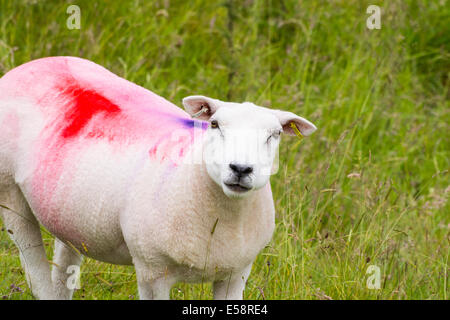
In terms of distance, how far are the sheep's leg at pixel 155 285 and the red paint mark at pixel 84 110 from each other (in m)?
0.62

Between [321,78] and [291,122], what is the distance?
9.85 ft

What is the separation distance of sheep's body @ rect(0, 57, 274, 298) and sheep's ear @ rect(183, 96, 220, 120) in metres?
0.11

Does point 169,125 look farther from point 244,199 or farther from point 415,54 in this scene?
point 415,54

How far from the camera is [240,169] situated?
2.49 meters

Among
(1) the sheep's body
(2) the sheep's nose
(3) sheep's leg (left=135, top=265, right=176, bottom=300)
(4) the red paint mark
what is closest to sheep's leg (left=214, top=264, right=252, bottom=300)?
(1) the sheep's body

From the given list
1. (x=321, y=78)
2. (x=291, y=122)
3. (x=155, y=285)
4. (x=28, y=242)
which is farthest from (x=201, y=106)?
(x=321, y=78)

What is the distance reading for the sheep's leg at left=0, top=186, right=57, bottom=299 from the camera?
3.30 metres

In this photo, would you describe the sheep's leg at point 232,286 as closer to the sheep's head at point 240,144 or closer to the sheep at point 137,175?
the sheep at point 137,175

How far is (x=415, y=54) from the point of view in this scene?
248 inches

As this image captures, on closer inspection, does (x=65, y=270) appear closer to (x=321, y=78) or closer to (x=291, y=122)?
(x=291, y=122)

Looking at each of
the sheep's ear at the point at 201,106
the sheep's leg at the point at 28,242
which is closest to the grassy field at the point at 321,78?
the sheep's leg at the point at 28,242

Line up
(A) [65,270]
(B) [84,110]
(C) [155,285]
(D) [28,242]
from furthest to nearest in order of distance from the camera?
1. (A) [65,270]
2. (D) [28,242]
3. (B) [84,110]
4. (C) [155,285]
